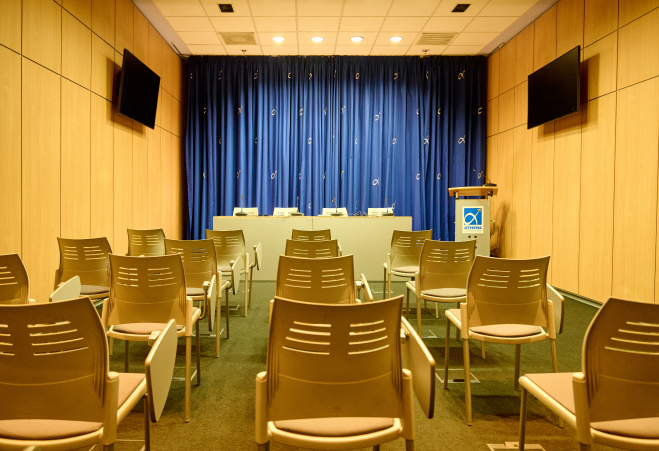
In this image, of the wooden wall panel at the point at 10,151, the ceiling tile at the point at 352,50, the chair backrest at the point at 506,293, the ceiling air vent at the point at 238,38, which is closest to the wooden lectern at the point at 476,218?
the ceiling tile at the point at 352,50

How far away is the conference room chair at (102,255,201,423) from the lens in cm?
215

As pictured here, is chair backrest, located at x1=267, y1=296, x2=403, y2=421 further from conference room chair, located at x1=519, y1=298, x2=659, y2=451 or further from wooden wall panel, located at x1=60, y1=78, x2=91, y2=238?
wooden wall panel, located at x1=60, y1=78, x2=91, y2=238

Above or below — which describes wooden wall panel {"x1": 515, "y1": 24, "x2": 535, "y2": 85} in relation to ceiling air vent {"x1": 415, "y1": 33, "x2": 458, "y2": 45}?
below

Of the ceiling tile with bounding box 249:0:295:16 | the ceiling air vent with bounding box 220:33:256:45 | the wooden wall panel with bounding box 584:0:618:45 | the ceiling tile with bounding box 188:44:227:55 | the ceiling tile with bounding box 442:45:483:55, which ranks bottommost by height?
the wooden wall panel with bounding box 584:0:618:45

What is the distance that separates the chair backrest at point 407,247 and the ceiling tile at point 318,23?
394cm

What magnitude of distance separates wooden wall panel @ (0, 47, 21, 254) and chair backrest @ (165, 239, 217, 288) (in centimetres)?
174

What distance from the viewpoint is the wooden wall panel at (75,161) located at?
14.2 feet

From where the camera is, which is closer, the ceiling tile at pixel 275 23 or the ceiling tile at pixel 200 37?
the ceiling tile at pixel 275 23

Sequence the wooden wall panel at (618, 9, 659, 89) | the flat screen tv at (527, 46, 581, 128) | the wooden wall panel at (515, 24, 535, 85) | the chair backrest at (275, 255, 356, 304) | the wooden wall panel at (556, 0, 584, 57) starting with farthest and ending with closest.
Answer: the wooden wall panel at (515, 24, 535, 85) < the wooden wall panel at (556, 0, 584, 57) < the flat screen tv at (527, 46, 581, 128) < the wooden wall panel at (618, 9, 659, 89) < the chair backrest at (275, 255, 356, 304)

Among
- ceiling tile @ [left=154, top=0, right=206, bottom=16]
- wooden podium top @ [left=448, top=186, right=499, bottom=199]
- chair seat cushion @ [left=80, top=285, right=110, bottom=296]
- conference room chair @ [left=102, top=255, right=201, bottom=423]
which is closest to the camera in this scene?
conference room chair @ [left=102, top=255, right=201, bottom=423]

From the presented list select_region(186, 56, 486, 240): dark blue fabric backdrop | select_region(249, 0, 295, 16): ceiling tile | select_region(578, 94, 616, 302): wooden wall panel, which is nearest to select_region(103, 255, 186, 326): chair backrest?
select_region(578, 94, 616, 302): wooden wall panel

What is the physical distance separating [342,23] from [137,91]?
3299mm

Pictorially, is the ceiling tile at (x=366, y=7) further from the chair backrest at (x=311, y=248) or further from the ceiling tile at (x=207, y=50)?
the chair backrest at (x=311, y=248)

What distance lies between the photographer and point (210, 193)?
8.05m
